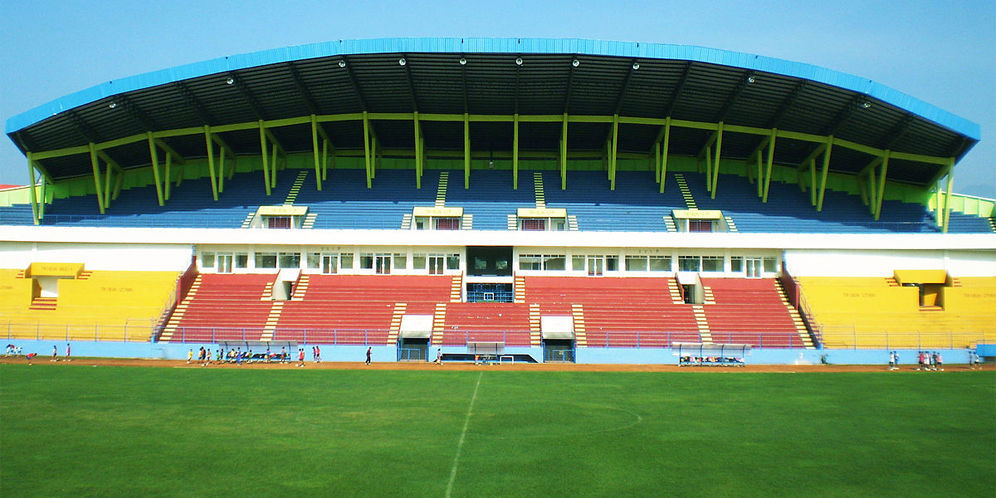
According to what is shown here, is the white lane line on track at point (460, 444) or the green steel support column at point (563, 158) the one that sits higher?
the green steel support column at point (563, 158)

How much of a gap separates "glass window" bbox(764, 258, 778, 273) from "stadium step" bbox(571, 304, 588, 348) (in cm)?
1457

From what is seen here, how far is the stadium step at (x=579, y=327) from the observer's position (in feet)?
141

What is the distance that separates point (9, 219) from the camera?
5403 cm

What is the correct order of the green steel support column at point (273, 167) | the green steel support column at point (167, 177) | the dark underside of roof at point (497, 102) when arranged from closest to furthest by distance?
the dark underside of roof at point (497, 102) < the green steel support column at point (167, 177) < the green steel support column at point (273, 167)

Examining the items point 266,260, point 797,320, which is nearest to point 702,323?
point 797,320

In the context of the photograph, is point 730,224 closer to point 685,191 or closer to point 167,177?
point 685,191


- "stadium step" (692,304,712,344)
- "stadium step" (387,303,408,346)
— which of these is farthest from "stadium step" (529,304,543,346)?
"stadium step" (692,304,712,344)

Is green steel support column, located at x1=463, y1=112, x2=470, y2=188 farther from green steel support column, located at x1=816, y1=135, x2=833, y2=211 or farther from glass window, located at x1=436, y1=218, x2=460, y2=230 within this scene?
green steel support column, located at x1=816, y1=135, x2=833, y2=211

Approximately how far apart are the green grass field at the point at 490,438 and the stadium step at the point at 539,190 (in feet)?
84.7

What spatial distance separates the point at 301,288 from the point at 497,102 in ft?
62.2

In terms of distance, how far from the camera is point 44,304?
154 ft

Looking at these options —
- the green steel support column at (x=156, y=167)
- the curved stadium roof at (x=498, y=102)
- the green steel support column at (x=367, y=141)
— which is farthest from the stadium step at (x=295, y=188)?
the green steel support column at (x=156, y=167)

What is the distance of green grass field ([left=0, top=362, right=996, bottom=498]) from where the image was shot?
49.6ft

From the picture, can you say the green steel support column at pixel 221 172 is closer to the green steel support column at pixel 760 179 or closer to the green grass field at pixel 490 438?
the green grass field at pixel 490 438
